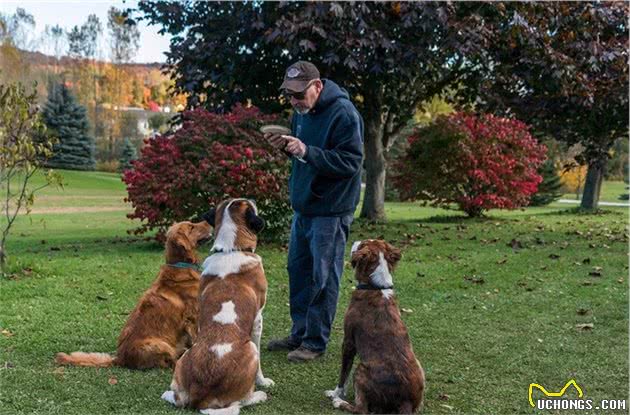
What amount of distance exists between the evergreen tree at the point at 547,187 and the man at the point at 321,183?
29.2 m

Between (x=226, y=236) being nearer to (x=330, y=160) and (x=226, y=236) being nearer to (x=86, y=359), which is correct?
(x=330, y=160)

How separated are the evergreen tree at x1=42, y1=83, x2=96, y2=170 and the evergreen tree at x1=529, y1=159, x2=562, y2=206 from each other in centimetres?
3369

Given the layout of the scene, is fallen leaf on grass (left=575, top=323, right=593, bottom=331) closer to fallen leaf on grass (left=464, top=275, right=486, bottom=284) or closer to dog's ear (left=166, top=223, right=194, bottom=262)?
fallen leaf on grass (left=464, top=275, right=486, bottom=284)

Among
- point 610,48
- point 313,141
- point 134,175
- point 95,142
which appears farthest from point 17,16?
point 313,141

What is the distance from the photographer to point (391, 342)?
14.3 feet

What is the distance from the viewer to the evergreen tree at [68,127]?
48.3 m

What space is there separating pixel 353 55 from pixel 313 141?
21.4ft

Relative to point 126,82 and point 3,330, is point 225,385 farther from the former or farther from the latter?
point 126,82

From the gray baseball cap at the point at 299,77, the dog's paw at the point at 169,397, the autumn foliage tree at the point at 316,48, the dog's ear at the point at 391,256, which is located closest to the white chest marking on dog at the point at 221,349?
the dog's paw at the point at 169,397

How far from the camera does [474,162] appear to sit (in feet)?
58.3

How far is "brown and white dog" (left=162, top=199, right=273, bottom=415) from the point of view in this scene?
417 centimetres

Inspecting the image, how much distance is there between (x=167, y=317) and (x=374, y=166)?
39.4 ft

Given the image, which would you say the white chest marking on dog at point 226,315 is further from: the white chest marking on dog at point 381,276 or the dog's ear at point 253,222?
the white chest marking on dog at point 381,276

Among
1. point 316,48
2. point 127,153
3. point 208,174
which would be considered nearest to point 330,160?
point 208,174
